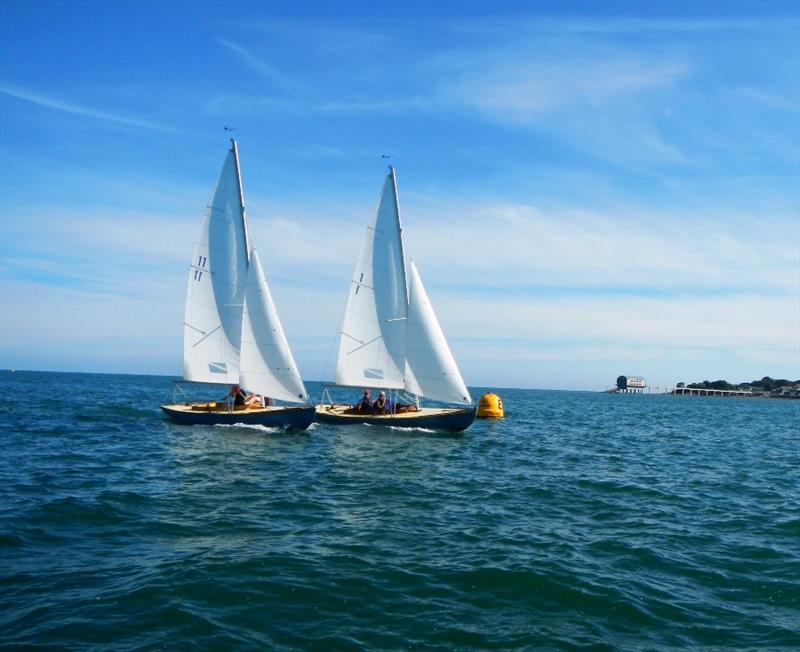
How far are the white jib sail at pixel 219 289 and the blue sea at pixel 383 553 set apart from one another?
11.2 metres

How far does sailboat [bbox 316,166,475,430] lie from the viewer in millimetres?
38719

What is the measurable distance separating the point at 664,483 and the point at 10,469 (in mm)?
22316

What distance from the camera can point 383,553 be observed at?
1372 cm

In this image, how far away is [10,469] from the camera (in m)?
21.9

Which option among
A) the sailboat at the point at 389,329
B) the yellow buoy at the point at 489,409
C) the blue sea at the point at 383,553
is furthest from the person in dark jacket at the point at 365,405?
the yellow buoy at the point at 489,409

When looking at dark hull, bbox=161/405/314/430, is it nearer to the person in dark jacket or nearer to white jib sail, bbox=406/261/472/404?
the person in dark jacket

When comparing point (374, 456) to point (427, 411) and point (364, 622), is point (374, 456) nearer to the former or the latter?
point (427, 411)

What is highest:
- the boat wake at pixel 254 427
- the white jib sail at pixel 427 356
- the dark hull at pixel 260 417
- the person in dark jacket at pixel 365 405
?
the white jib sail at pixel 427 356

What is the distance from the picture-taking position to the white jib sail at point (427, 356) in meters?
38.2

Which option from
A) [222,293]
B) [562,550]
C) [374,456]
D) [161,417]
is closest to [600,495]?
[562,550]

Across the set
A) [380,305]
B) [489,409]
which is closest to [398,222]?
[380,305]

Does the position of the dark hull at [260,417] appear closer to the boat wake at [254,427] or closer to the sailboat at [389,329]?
the boat wake at [254,427]

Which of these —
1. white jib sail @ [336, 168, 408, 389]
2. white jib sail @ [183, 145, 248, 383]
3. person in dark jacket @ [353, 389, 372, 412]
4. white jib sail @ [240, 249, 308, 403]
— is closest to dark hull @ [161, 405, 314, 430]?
white jib sail @ [240, 249, 308, 403]

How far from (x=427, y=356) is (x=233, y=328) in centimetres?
1125
